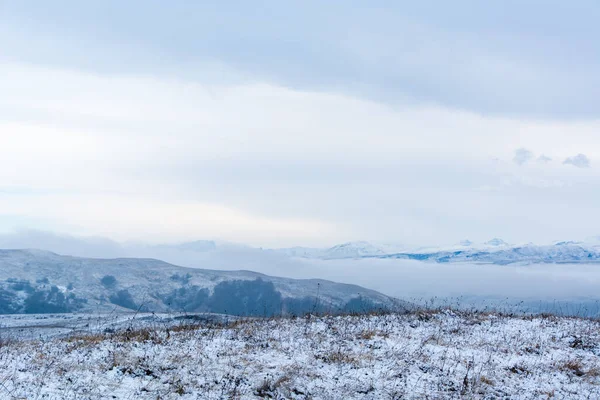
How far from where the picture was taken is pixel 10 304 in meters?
111

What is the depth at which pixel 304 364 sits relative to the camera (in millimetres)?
14961

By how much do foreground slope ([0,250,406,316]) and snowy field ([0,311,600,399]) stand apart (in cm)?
9005

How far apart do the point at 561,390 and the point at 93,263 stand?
153 m

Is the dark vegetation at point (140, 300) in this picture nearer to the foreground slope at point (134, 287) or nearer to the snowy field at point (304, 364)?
the foreground slope at point (134, 287)

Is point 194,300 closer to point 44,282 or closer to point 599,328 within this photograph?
point 44,282

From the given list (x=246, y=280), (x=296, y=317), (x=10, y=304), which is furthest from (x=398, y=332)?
(x=246, y=280)

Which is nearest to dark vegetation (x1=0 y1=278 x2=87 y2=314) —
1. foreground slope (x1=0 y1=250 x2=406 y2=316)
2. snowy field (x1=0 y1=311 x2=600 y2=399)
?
foreground slope (x1=0 y1=250 x2=406 y2=316)

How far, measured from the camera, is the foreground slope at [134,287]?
116625mm

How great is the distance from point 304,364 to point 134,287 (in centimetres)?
12666

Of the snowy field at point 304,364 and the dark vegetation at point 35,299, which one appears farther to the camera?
the dark vegetation at point 35,299

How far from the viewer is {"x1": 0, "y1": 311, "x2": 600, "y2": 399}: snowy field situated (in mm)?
12969

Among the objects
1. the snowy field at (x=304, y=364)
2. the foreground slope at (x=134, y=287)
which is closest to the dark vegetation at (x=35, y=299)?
the foreground slope at (x=134, y=287)

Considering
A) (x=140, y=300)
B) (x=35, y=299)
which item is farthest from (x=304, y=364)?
(x=140, y=300)

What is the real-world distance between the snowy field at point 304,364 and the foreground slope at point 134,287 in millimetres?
90053
